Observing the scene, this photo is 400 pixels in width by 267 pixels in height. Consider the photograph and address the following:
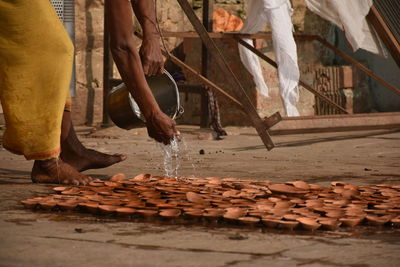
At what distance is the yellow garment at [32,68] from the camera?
12.8 ft

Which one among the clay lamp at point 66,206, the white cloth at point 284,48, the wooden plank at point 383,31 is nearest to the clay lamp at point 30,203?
the clay lamp at point 66,206

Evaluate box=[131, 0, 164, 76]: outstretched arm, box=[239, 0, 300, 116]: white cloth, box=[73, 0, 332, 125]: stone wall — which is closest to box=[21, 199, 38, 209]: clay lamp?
box=[131, 0, 164, 76]: outstretched arm

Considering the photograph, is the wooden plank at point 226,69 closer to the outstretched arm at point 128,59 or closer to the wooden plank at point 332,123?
the wooden plank at point 332,123

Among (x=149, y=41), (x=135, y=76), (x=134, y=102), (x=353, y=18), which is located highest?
(x=353, y=18)

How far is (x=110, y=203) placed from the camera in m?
3.44

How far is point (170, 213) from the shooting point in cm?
321

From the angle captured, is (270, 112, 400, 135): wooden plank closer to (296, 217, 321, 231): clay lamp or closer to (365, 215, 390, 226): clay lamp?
(365, 215, 390, 226): clay lamp

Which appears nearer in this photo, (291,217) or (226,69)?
(291,217)

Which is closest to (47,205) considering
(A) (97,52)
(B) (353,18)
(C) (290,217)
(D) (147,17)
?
(C) (290,217)

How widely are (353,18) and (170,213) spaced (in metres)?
3.23

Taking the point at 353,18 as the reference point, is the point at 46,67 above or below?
below

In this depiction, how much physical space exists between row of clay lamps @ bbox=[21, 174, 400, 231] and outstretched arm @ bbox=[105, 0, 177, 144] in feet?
0.96

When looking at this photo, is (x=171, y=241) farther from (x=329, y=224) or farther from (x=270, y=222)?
(x=329, y=224)

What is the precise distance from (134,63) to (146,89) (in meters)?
0.12
